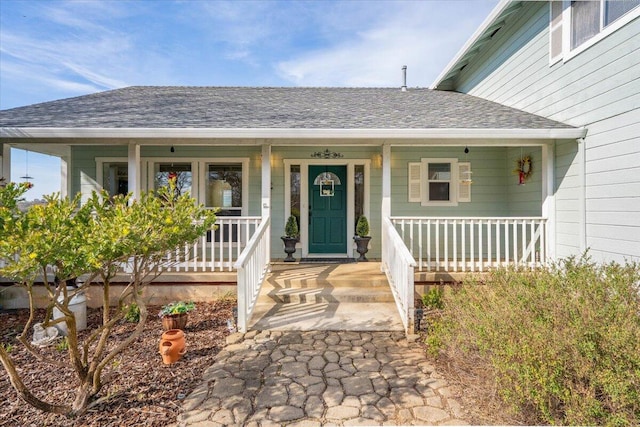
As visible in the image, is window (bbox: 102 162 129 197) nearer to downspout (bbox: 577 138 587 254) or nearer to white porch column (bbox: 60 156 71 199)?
white porch column (bbox: 60 156 71 199)

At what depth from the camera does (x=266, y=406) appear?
275 cm

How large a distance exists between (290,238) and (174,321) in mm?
3145

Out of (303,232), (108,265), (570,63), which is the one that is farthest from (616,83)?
(108,265)

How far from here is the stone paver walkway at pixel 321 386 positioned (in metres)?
2.61

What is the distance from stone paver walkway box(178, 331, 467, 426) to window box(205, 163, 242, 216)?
12.7 feet

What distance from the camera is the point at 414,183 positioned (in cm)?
747

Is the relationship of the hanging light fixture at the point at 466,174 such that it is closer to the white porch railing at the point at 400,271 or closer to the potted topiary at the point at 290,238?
the white porch railing at the point at 400,271

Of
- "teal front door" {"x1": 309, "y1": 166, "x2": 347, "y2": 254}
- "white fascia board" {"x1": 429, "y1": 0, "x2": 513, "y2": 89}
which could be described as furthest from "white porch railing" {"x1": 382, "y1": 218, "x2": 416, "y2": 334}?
"white fascia board" {"x1": 429, "y1": 0, "x2": 513, "y2": 89}

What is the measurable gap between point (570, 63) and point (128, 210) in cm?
658

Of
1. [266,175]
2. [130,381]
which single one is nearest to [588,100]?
[266,175]

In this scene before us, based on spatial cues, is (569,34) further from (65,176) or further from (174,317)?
(65,176)

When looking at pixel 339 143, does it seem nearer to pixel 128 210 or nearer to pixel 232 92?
pixel 128 210

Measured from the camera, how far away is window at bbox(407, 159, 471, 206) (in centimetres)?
744

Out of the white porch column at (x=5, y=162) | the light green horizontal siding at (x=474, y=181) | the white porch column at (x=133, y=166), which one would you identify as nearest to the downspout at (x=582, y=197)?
the light green horizontal siding at (x=474, y=181)
